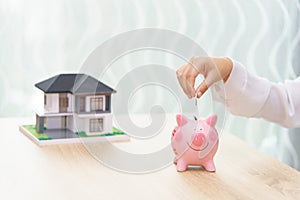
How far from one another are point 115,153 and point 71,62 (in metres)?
0.65

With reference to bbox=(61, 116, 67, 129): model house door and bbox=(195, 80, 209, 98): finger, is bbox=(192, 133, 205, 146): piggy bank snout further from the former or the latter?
bbox=(61, 116, 67, 129): model house door

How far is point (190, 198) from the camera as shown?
0.85 metres

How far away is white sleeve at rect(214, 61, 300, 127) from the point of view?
1.20 meters

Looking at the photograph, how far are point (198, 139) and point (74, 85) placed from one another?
1.17 feet

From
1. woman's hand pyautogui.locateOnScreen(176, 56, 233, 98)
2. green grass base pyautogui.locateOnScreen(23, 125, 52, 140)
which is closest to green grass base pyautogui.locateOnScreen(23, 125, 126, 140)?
green grass base pyautogui.locateOnScreen(23, 125, 52, 140)

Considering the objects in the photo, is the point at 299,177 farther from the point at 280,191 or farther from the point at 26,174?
the point at 26,174

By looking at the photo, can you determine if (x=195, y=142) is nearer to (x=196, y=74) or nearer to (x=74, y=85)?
(x=196, y=74)

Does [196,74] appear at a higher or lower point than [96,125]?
higher

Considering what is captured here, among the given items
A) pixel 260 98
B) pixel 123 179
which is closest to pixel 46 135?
pixel 123 179

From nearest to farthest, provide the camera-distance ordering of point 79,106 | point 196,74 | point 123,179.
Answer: point 123,179 → point 196,74 → point 79,106

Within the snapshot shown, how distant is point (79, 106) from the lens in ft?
3.88

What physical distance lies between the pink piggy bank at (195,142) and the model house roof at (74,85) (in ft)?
0.84

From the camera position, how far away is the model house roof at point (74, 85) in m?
1.19

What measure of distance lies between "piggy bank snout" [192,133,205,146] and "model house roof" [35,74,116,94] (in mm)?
279
